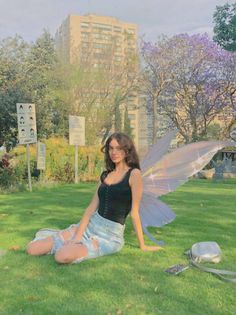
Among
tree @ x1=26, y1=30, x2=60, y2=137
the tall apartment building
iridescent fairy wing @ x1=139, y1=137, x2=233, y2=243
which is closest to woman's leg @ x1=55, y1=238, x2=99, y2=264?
iridescent fairy wing @ x1=139, y1=137, x2=233, y2=243

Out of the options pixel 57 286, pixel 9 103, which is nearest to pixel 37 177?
pixel 9 103

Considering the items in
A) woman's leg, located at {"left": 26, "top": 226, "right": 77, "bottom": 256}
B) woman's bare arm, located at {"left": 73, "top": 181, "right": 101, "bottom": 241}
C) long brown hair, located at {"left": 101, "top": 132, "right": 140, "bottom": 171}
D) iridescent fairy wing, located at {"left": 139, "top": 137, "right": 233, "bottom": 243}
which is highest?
long brown hair, located at {"left": 101, "top": 132, "right": 140, "bottom": 171}

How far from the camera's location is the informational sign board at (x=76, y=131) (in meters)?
16.2

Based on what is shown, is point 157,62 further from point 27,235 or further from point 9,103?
point 27,235

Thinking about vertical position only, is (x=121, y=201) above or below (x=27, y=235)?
above

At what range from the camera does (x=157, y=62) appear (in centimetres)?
3180

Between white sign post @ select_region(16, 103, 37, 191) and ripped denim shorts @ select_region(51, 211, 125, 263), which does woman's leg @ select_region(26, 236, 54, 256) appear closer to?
ripped denim shorts @ select_region(51, 211, 125, 263)

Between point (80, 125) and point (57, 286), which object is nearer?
point (57, 286)

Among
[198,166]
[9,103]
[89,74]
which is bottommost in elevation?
[198,166]

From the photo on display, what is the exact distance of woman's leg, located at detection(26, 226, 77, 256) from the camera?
15.9 feet

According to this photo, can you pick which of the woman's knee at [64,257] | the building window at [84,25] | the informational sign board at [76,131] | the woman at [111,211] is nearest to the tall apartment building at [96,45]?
the building window at [84,25]

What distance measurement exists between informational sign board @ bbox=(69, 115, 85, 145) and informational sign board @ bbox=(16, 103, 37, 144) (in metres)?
3.05

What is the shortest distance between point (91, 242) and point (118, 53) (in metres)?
33.3

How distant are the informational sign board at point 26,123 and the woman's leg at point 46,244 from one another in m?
8.38
